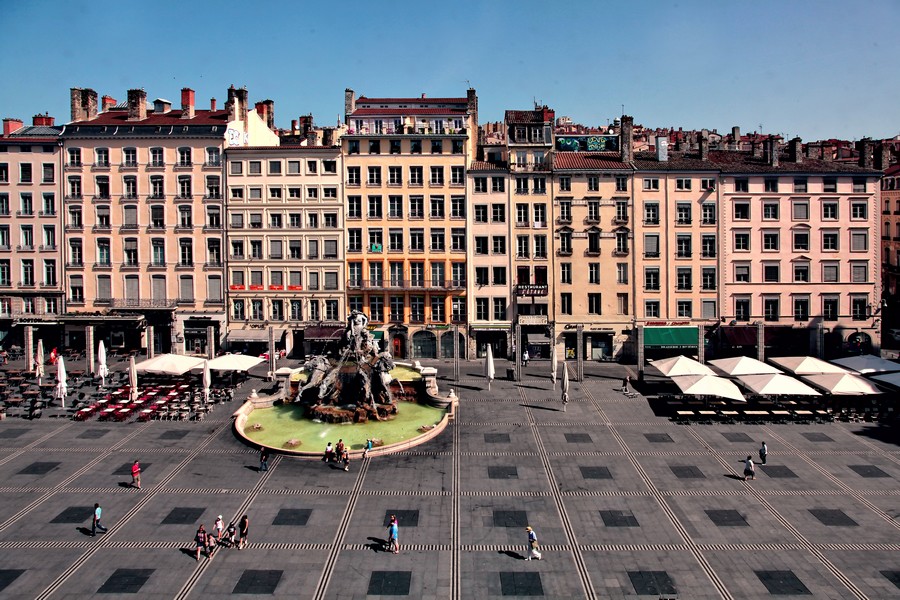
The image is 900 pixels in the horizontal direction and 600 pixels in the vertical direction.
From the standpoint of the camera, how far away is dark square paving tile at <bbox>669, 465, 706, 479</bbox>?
38938 mm

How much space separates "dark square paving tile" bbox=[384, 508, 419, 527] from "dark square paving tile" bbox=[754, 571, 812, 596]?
1389cm

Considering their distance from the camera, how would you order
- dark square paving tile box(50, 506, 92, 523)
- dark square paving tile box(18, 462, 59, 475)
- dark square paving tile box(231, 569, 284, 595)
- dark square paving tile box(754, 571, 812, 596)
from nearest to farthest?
dark square paving tile box(754, 571, 812, 596)
dark square paving tile box(231, 569, 284, 595)
dark square paving tile box(50, 506, 92, 523)
dark square paving tile box(18, 462, 59, 475)

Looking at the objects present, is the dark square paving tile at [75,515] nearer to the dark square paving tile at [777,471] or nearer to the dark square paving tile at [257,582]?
the dark square paving tile at [257,582]

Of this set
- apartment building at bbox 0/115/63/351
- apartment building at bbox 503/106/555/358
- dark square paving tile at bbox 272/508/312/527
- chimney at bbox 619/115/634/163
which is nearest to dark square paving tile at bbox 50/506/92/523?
dark square paving tile at bbox 272/508/312/527

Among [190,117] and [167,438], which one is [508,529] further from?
[190,117]

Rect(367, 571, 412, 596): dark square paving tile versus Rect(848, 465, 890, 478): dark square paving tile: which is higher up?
Rect(848, 465, 890, 478): dark square paving tile

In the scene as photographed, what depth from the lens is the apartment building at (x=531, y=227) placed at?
71.8 metres

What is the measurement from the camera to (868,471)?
39.5 metres

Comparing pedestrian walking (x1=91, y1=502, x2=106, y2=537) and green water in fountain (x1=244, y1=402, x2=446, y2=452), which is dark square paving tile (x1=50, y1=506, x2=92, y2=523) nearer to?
pedestrian walking (x1=91, y1=502, x2=106, y2=537)

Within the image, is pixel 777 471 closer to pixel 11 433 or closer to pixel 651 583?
pixel 651 583

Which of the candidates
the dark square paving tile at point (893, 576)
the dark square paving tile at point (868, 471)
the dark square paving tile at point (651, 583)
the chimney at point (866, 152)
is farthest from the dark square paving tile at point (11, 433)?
the chimney at point (866, 152)

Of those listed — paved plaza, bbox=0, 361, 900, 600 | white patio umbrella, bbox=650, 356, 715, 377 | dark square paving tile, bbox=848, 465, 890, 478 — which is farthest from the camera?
white patio umbrella, bbox=650, 356, 715, 377

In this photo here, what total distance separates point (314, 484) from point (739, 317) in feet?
158

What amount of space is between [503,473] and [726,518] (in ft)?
36.4
